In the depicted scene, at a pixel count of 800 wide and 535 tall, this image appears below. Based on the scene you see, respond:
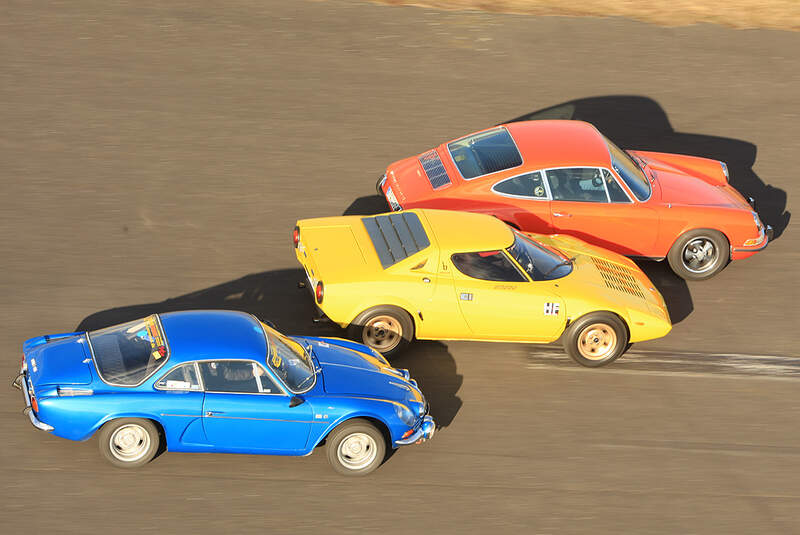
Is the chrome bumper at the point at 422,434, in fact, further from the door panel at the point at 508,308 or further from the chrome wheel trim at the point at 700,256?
the chrome wheel trim at the point at 700,256

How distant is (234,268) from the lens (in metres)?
11.8

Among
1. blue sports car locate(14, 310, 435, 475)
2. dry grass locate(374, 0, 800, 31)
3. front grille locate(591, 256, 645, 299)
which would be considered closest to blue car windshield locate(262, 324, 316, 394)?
blue sports car locate(14, 310, 435, 475)

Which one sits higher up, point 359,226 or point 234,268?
point 359,226

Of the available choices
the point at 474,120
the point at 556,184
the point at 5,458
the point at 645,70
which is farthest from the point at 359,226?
the point at 645,70

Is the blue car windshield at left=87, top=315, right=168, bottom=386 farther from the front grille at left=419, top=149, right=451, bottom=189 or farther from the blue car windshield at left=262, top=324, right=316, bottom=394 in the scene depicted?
the front grille at left=419, top=149, right=451, bottom=189

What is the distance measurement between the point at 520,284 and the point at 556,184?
2243 mm

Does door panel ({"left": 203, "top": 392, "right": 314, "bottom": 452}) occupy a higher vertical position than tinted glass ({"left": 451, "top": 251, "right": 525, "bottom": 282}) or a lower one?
lower

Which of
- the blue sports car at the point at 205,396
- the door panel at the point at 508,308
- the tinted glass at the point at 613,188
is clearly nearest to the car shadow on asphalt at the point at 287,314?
the door panel at the point at 508,308

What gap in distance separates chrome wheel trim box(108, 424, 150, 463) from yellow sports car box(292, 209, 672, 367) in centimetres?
251

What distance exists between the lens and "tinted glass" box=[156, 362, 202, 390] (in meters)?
8.07

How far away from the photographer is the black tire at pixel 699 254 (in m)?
12.3

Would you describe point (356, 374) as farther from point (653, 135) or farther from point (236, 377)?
point (653, 135)

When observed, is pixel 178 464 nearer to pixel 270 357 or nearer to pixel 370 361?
pixel 270 357

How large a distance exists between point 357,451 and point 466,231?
3.08 meters
